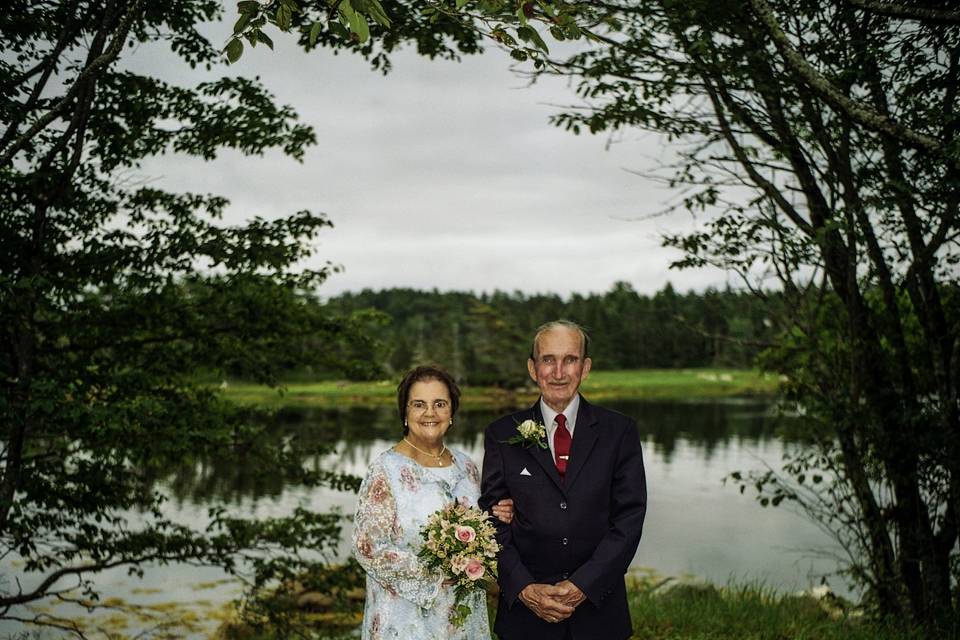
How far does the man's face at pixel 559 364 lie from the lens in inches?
144

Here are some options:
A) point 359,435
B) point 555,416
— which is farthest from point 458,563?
point 359,435

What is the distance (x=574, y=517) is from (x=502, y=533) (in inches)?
14.6

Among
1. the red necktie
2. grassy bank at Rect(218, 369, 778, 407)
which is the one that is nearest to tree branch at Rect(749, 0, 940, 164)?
the red necktie

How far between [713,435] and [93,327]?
32.9m

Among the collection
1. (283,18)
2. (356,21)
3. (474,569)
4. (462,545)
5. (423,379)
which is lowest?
(474,569)

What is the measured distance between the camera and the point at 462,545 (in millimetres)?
3490

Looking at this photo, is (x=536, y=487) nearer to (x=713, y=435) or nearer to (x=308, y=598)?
(x=308, y=598)

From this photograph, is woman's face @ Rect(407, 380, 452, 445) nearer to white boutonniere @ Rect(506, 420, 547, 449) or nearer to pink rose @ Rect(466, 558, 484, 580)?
white boutonniere @ Rect(506, 420, 547, 449)

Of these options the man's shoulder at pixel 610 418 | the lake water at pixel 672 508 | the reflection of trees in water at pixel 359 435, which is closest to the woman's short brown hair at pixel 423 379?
the man's shoulder at pixel 610 418

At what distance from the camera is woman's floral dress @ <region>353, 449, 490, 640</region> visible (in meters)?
3.71

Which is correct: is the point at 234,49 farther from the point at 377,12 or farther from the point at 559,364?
the point at 559,364

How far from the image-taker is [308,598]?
12.9 m

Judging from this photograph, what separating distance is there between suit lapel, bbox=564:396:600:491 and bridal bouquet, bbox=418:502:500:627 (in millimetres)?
470

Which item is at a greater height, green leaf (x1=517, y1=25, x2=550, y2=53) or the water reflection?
green leaf (x1=517, y1=25, x2=550, y2=53)
